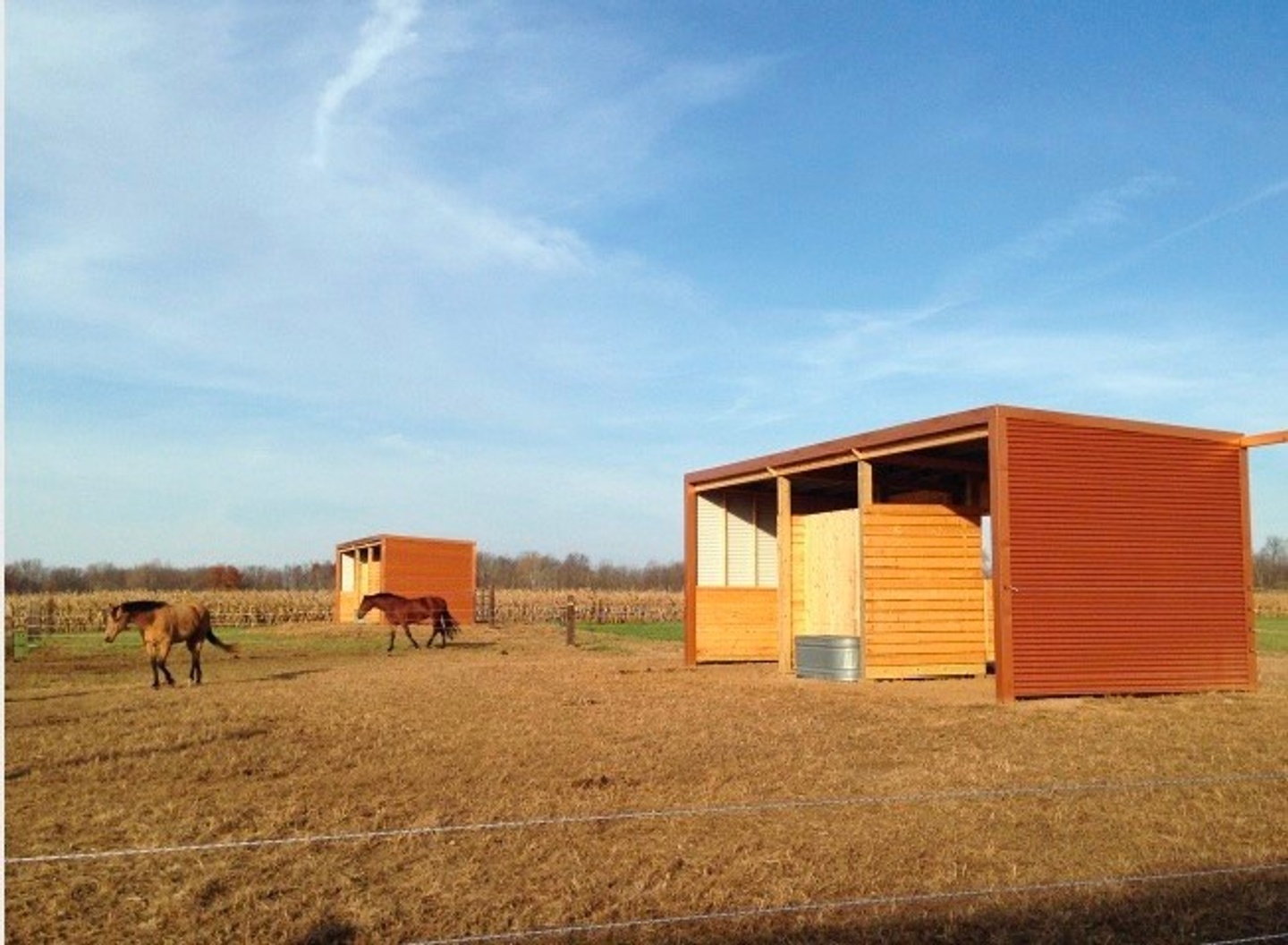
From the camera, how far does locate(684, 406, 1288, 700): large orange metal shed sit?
1433 centimetres

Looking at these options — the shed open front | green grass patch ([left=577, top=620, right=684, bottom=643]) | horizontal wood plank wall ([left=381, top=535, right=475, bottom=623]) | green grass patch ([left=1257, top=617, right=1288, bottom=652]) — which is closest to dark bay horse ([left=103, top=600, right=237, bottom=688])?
the shed open front

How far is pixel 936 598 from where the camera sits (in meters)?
17.0

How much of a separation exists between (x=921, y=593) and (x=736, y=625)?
561 centimetres

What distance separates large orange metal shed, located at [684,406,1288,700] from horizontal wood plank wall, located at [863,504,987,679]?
27mm

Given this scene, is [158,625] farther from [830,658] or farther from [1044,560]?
[1044,560]

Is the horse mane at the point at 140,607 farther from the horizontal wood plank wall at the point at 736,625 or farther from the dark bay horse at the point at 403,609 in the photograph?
the dark bay horse at the point at 403,609

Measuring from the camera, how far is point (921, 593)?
55.3 ft

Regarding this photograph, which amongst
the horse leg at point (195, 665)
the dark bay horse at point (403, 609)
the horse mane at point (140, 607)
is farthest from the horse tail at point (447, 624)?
the horse mane at point (140, 607)

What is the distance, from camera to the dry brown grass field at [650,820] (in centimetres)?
561

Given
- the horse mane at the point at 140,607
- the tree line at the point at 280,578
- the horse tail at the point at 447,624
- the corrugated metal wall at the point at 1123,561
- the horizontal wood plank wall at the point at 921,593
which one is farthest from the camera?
the tree line at the point at 280,578

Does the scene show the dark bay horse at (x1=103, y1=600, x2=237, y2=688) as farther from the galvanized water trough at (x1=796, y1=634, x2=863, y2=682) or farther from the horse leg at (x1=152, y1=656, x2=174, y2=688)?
the galvanized water trough at (x1=796, y1=634, x2=863, y2=682)

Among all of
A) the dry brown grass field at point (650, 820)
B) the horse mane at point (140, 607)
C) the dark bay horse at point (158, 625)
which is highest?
the horse mane at point (140, 607)

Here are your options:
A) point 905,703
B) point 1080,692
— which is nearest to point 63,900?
point 905,703

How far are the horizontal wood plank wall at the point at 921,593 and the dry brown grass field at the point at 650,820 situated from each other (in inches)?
71.3
